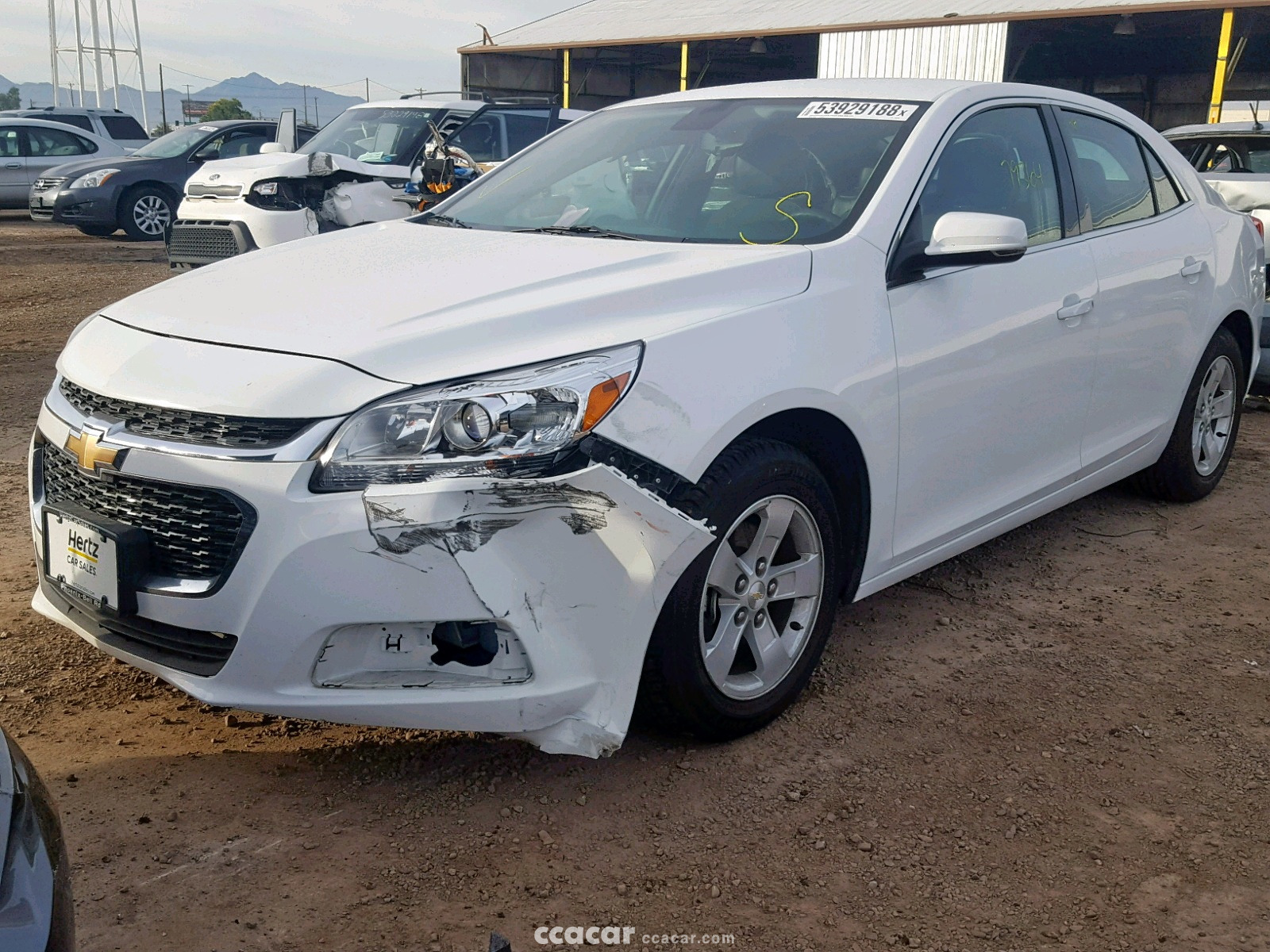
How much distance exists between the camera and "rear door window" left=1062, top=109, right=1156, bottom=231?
4133 mm

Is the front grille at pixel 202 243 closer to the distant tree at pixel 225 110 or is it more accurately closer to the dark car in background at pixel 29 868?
the dark car in background at pixel 29 868

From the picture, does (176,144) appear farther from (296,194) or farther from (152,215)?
(296,194)

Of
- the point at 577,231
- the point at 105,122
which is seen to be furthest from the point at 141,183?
the point at 577,231

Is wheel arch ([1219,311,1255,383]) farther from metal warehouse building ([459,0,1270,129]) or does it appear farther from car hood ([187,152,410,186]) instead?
metal warehouse building ([459,0,1270,129])

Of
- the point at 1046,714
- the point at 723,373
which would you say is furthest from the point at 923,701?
the point at 723,373

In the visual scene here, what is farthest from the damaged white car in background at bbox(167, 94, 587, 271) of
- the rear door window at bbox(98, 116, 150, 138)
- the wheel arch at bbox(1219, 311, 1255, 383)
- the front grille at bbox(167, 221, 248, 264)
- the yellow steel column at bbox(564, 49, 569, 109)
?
the yellow steel column at bbox(564, 49, 569, 109)

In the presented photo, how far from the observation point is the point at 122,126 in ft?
64.4

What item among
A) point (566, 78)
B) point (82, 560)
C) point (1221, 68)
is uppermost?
point (566, 78)

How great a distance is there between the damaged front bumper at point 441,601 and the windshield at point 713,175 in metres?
1.17

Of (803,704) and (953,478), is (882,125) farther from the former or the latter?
(803,704)

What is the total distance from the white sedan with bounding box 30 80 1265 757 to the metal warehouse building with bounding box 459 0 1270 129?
14.6 metres

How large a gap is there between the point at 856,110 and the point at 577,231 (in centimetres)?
92

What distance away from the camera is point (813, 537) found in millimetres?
3088
